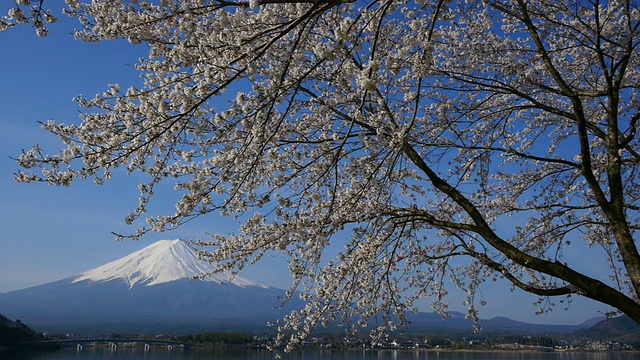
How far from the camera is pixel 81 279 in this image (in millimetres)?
157250

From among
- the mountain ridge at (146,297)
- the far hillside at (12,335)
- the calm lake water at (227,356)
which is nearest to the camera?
the far hillside at (12,335)

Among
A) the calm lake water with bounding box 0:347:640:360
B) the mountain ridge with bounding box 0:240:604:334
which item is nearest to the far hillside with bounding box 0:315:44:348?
the calm lake water with bounding box 0:347:640:360

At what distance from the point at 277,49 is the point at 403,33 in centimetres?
164

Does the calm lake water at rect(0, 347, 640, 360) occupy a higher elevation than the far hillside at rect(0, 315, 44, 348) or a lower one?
lower

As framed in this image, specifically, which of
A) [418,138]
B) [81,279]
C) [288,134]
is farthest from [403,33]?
[81,279]

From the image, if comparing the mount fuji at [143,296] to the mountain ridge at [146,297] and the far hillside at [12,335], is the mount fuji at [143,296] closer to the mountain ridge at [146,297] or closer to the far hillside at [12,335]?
the mountain ridge at [146,297]

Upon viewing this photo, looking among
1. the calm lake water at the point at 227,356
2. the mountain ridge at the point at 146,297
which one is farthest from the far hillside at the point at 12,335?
the mountain ridge at the point at 146,297

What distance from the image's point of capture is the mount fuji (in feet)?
416

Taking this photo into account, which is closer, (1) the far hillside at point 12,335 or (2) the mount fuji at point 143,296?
(1) the far hillside at point 12,335

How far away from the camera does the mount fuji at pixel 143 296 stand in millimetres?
126812

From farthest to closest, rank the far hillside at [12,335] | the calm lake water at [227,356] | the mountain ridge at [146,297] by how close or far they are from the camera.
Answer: the mountain ridge at [146,297] < the calm lake water at [227,356] < the far hillside at [12,335]

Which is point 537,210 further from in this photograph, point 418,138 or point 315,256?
point 315,256

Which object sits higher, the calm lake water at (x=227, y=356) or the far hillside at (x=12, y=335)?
the far hillside at (x=12, y=335)

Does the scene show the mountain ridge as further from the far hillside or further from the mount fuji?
the far hillside
